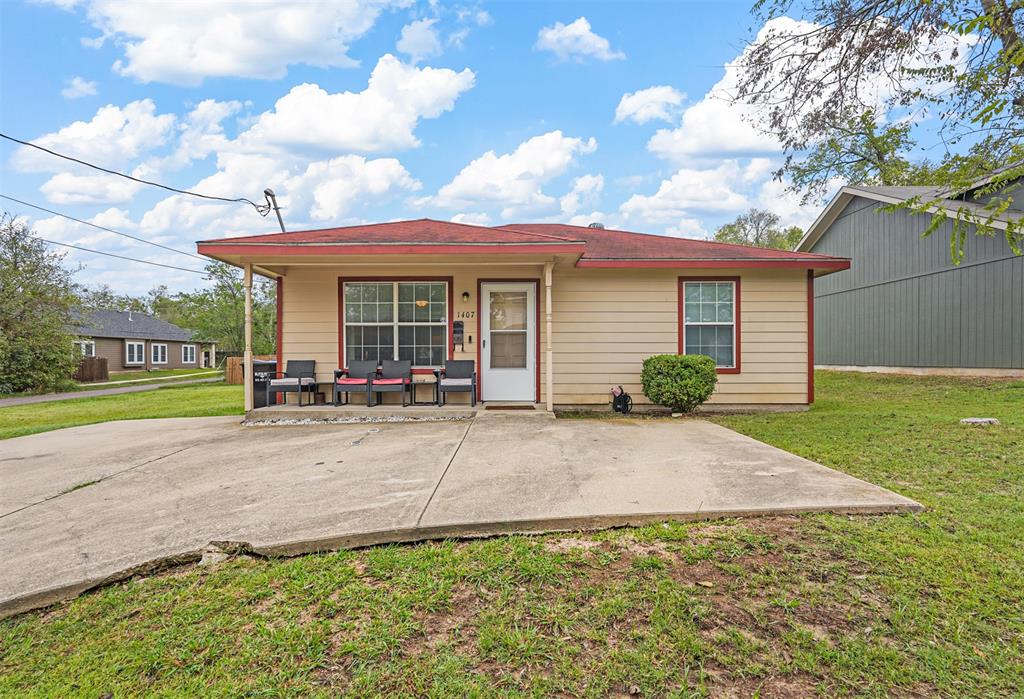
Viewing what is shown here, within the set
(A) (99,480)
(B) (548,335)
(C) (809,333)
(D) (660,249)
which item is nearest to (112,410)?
(A) (99,480)

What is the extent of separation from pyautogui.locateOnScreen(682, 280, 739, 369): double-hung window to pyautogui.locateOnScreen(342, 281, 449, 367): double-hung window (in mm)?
3934

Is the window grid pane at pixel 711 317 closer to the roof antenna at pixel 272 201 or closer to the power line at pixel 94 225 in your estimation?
the power line at pixel 94 225

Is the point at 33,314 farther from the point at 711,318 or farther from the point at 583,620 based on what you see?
the point at 583,620

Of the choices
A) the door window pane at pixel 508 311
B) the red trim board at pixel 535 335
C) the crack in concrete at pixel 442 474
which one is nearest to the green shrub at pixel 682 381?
the red trim board at pixel 535 335

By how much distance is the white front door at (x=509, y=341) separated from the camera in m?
8.12

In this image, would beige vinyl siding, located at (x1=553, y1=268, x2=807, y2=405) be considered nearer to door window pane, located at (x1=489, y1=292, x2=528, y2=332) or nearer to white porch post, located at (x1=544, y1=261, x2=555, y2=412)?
door window pane, located at (x1=489, y1=292, x2=528, y2=332)

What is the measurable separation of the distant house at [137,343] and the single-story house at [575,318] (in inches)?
789

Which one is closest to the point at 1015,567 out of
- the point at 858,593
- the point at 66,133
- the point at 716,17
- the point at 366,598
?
the point at 858,593

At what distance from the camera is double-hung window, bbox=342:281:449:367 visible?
8094 millimetres

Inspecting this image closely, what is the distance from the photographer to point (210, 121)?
50.6 feet

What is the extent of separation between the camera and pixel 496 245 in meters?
6.67

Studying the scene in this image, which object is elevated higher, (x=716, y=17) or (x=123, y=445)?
(x=716, y=17)

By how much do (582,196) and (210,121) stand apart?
483 inches

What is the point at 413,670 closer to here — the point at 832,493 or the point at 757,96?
the point at 832,493
